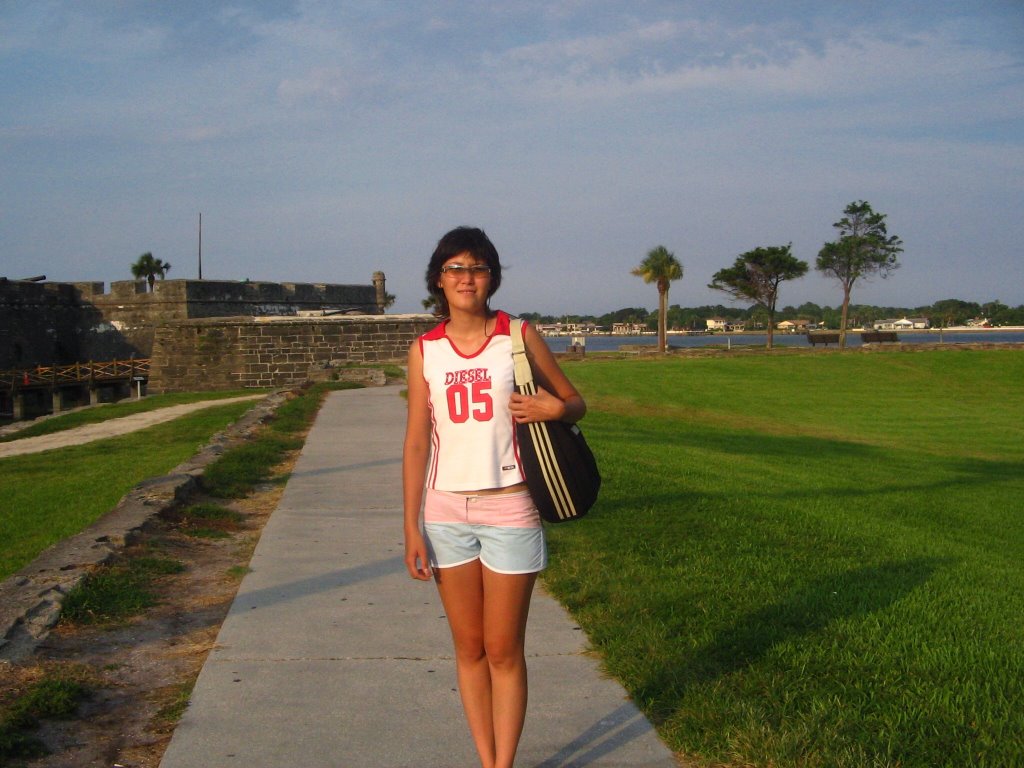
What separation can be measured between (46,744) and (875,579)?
4.50 m

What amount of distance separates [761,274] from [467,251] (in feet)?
199

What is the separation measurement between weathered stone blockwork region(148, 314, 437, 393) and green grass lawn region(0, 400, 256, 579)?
11.3m

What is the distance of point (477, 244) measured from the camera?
3604 millimetres

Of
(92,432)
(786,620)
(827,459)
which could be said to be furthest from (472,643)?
(92,432)

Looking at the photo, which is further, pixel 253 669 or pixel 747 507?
pixel 747 507

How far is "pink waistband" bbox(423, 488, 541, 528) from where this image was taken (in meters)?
3.36

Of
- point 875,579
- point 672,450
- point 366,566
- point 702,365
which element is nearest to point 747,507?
point 875,579

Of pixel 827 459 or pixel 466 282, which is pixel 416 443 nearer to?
pixel 466 282

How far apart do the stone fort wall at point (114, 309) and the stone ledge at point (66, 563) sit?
3070cm

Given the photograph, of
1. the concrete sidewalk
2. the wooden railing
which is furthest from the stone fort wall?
the concrete sidewalk

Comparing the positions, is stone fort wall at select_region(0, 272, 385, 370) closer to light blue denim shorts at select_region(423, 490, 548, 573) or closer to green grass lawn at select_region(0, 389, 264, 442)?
green grass lawn at select_region(0, 389, 264, 442)

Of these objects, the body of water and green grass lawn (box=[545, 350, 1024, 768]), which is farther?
the body of water

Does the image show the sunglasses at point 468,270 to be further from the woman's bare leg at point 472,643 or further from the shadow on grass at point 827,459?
the shadow on grass at point 827,459

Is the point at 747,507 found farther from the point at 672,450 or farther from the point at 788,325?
the point at 788,325
